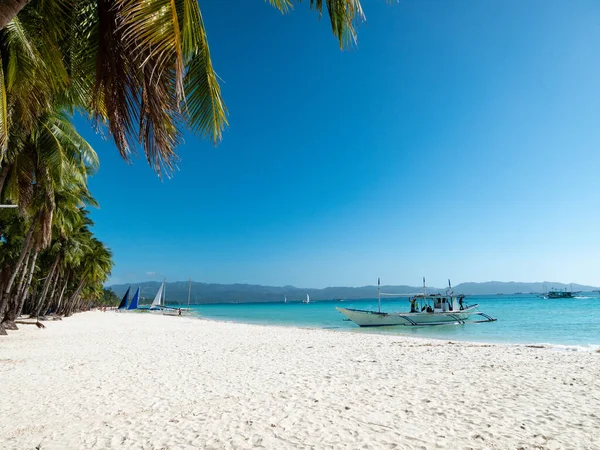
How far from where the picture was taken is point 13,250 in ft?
75.5

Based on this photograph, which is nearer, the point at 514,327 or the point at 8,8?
the point at 8,8

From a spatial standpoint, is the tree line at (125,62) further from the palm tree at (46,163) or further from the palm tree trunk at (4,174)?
the palm tree trunk at (4,174)

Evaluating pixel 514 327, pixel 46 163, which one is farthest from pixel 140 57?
pixel 514 327

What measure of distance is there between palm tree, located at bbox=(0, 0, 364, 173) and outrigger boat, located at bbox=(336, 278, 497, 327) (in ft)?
74.5

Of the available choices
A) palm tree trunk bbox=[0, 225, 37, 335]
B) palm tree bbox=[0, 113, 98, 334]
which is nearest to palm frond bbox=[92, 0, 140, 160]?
palm tree bbox=[0, 113, 98, 334]

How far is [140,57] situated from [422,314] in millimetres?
27524

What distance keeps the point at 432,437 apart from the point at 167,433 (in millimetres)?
3132

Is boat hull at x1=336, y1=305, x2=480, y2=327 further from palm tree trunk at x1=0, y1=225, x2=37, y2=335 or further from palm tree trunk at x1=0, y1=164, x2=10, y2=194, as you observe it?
palm tree trunk at x1=0, y1=164, x2=10, y2=194

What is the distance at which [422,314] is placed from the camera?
26.5 m

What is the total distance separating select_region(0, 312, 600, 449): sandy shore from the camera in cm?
389

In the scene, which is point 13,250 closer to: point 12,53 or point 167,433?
point 12,53

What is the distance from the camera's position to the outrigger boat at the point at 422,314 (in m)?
25.6

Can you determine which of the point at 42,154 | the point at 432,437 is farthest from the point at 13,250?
the point at 432,437

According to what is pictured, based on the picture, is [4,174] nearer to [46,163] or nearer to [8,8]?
[46,163]
